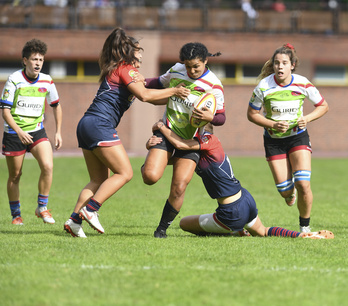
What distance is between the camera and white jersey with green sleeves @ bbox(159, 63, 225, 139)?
677 centimetres

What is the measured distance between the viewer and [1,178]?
15414 mm

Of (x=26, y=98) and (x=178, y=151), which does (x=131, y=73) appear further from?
(x=26, y=98)

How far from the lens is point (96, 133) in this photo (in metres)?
6.63

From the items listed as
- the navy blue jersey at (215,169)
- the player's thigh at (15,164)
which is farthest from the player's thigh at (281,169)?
the player's thigh at (15,164)

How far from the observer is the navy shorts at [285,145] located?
748cm

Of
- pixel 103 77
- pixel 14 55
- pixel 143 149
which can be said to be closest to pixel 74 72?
pixel 14 55

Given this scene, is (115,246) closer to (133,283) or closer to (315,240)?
(133,283)

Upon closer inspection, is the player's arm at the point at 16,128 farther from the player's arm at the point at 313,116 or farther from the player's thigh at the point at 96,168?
the player's arm at the point at 313,116

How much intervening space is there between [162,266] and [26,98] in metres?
3.73

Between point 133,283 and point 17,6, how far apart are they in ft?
76.9

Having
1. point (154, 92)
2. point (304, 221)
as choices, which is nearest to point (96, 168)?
point (154, 92)

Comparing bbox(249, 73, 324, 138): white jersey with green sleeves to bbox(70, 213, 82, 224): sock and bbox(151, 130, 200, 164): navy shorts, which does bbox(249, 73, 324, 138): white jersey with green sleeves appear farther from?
bbox(70, 213, 82, 224): sock

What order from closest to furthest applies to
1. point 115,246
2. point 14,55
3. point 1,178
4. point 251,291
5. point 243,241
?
point 251,291, point 115,246, point 243,241, point 1,178, point 14,55

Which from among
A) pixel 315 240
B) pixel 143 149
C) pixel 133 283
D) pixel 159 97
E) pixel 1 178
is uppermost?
pixel 159 97
